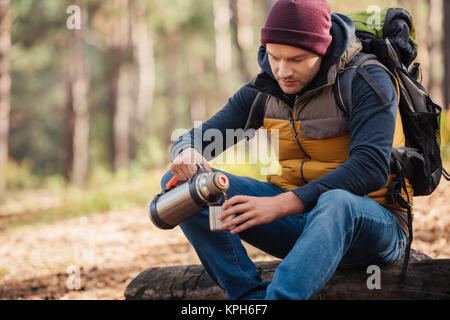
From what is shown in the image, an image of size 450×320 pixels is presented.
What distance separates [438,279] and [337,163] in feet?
2.14

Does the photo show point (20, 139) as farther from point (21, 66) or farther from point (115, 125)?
point (115, 125)

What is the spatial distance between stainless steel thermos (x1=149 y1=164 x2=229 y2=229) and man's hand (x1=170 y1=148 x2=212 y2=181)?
0.11ft

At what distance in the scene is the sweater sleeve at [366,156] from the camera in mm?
1910

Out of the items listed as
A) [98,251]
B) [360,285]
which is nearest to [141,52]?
[98,251]

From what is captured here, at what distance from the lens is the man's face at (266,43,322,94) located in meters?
2.13

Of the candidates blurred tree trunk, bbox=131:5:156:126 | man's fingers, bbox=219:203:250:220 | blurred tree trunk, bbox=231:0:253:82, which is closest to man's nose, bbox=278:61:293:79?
man's fingers, bbox=219:203:250:220

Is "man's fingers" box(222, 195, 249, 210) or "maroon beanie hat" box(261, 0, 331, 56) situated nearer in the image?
"man's fingers" box(222, 195, 249, 210)

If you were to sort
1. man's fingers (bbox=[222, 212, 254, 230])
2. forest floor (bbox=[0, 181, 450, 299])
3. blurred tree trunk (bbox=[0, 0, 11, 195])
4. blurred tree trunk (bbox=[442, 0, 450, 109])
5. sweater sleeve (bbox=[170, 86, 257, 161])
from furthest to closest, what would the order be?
blurred tree trunk (bbox=[442, 0, 450, 109]) < blurred tree trunk (bbox=[0, 0, 11, 195]) < forest floor (bbox=[0, 181, 450, 299]) < sweater sleeve (bbox=[170, 86, 257, 161]) < man's fingers (bbox=[222, 212, 254, 230])

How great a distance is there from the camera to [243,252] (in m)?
2.39

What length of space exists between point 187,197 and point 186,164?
200 millimetres

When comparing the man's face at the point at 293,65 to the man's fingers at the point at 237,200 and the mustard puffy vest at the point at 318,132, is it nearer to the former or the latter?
the mustard puffy vest at the point at 318,132

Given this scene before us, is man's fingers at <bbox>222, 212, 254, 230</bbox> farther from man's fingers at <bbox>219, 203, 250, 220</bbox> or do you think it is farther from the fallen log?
the fallen log

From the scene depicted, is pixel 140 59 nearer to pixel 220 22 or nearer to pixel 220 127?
pixel 220 22

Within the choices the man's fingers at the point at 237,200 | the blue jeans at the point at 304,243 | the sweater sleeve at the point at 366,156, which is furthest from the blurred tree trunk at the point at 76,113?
the sweater sleeve at the point at 366,156
